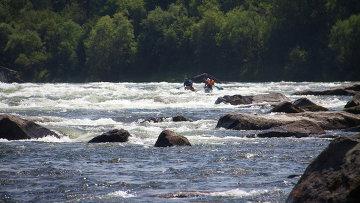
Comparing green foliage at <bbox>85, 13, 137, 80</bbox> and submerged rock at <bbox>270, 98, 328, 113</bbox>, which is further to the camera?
green foliage at <bbox>85, 13, 137, 80</bbox>

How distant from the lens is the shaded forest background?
97938 mm

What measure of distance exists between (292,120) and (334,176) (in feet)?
58.3

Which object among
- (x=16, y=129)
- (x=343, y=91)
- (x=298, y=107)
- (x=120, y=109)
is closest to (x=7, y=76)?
(x=120, y=109)

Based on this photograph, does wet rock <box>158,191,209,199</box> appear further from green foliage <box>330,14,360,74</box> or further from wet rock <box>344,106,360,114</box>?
green foliage <box>330,14,360,74</box>

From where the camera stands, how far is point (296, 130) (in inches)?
1209

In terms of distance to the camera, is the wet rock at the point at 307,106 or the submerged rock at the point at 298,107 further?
the wet rock at the point at 307,106

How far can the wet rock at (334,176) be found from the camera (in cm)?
1368

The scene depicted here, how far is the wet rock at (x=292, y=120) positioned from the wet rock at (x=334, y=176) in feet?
55.2

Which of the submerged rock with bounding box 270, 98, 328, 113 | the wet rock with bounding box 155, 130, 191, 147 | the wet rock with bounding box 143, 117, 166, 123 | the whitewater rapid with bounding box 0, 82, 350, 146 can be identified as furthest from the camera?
the wet rock with bounding box 143, 117, 166, 123

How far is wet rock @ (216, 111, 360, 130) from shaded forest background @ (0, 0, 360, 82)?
177 ft

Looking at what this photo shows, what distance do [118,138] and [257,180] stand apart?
32.7 feet

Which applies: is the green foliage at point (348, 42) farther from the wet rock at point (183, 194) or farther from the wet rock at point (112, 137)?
the wet rock at point (183, 194)

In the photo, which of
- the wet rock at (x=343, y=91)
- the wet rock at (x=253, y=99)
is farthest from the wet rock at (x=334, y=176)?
the wet rock at (x=343, y=91)

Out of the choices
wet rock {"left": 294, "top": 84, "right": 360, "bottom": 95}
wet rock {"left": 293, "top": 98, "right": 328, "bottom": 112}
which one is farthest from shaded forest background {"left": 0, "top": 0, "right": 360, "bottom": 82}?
wet rock {"left": 293, "top": 98, "right": 328, "bottom": 112}
